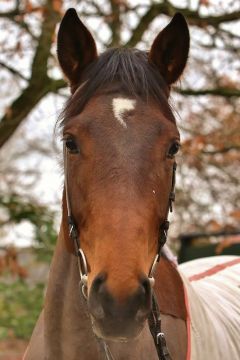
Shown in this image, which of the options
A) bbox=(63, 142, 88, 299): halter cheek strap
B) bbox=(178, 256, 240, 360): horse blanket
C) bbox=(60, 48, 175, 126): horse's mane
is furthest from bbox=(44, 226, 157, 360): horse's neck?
bbox=(60, 48, 175, 126): horse's mane

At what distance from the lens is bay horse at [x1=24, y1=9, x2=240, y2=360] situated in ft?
6.89

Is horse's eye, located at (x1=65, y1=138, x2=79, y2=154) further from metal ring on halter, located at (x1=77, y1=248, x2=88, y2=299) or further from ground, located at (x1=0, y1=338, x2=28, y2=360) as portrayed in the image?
ground, located at (x1=0, y1=338, x2=28, y2=360)

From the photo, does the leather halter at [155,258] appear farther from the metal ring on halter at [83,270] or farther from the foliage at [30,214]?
the foliage at [30,214]

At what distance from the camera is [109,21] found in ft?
20.6

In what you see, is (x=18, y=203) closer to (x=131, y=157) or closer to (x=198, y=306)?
(x=198, y=306)

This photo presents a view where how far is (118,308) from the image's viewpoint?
2.02 m

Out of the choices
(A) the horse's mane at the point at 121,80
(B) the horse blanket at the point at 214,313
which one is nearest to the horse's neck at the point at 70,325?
(B) the horse blanket at the point at 214,313

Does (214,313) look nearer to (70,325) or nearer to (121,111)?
(70,325)

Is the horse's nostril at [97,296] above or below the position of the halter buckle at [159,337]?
above

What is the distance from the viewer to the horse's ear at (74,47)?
9.00 feet

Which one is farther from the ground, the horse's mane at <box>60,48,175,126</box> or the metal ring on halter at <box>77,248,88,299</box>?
the horse's mane at <box>60,48,175,126</box>

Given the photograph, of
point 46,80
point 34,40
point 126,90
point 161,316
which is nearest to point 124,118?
point 126,90

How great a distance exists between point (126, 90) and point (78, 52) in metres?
0.36

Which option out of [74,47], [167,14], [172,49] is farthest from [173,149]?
[167,14]
